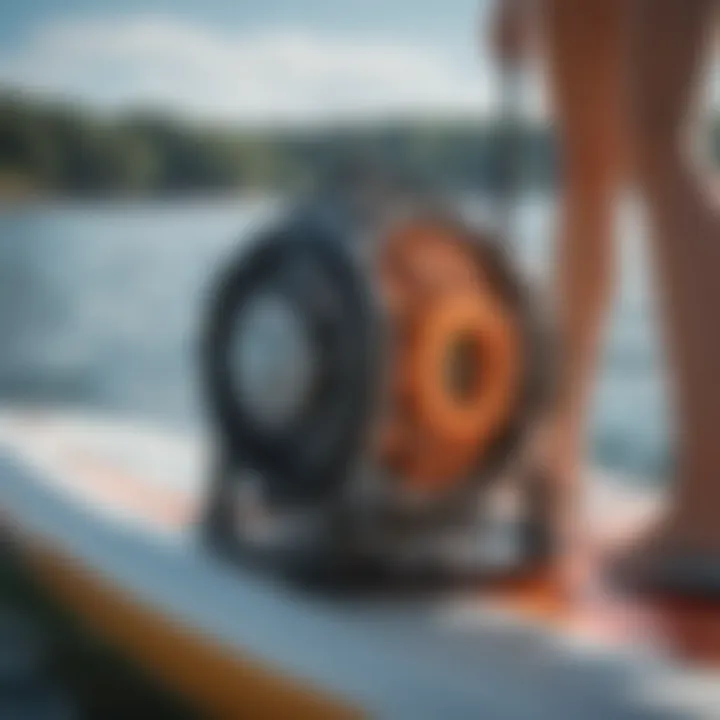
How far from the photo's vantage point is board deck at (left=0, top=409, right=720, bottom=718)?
1066 mm

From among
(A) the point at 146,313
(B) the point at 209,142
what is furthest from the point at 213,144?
(A) the point at 146,313

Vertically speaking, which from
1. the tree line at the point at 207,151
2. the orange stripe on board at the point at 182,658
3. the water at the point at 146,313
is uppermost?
the tree line at the point at 207,151

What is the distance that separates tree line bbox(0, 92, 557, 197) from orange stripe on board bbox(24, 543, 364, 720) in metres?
0.30

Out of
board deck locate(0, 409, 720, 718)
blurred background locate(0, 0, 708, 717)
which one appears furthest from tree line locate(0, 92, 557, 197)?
board deck locate(0, 409, 720, 718)

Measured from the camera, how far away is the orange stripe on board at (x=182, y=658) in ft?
3.71

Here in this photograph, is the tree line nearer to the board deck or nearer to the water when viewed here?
the water

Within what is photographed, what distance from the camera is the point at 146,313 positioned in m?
1.44

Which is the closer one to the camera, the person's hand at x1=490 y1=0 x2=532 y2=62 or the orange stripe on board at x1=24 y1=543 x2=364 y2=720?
the orange stripe on board at x1=24 y1=543 x2=364 y2=720

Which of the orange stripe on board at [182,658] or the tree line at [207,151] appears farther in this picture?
the tree line at [207,151]

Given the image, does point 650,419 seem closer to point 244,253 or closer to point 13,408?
point 244,253

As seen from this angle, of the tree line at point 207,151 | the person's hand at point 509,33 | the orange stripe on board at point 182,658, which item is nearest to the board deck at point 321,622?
the orange stripe on board at point 182,658

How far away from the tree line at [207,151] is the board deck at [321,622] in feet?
0.71

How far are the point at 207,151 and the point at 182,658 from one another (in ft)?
1.26

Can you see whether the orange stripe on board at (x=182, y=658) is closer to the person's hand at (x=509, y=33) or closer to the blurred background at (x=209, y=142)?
the blurred background at (x=209, y=142)
